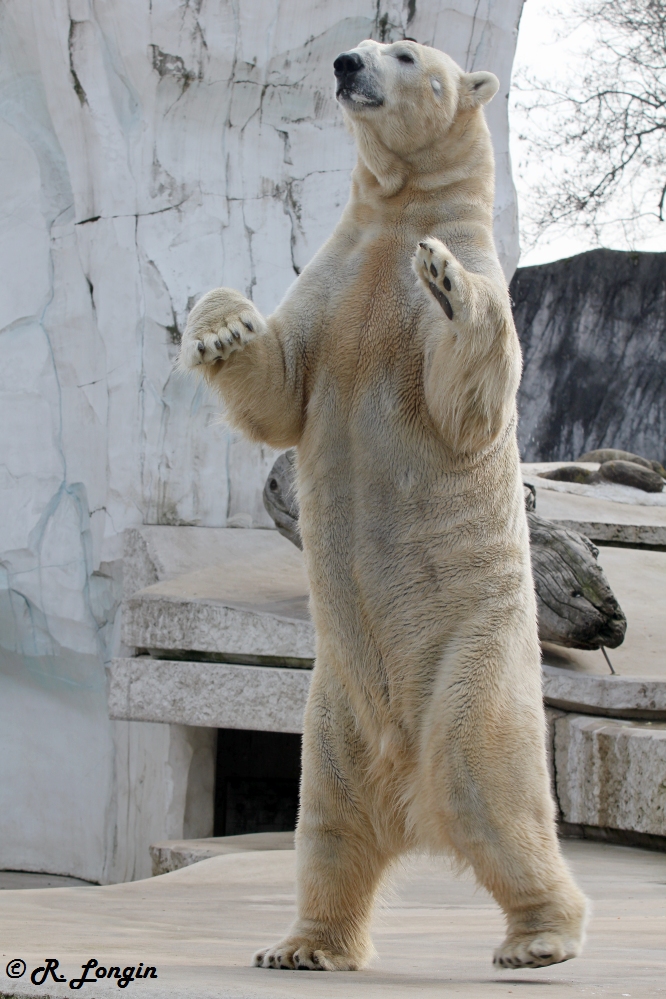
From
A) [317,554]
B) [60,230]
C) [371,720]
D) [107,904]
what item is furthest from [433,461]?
[60,230]

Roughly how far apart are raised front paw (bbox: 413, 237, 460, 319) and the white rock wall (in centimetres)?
513

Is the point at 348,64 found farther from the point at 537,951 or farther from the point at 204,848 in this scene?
the point at 204,848

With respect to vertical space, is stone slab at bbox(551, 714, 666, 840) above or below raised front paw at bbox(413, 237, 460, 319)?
below

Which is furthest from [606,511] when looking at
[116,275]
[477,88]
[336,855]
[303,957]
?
[303,957]

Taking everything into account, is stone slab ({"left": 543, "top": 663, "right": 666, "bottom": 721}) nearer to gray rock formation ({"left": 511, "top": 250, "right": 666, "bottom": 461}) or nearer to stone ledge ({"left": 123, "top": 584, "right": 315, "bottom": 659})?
stone ledge ({"left": 123, "top": 584, "right": 315, "bottom": 659})

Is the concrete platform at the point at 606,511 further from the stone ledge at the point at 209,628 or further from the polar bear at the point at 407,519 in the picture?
the polar bear at the point at 407,519

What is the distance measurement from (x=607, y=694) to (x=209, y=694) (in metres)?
2.03

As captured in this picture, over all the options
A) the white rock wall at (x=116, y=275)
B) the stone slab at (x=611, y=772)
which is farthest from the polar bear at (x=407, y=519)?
the white rock wall at (x=116, y=275)

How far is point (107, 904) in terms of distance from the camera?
3676mm

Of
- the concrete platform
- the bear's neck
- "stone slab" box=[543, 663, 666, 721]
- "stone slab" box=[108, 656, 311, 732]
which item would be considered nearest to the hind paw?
the bear's neck

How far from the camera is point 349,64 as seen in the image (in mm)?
2549

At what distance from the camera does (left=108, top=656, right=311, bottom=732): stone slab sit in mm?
5574

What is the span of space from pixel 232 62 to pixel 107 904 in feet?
18.5

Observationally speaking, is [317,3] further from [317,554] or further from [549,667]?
[317,554]
